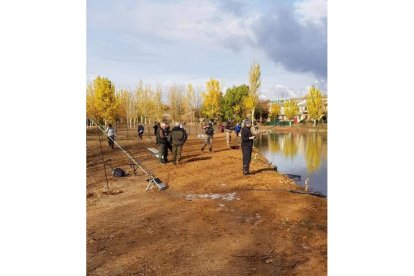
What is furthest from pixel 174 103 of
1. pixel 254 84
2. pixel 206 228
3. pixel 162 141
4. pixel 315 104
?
pixel 206 228

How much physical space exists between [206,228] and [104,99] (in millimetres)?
13097

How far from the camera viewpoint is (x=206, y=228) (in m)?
3.57

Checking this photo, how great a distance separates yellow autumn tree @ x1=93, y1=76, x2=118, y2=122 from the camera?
48.9 ft

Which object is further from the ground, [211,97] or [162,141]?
[211,97]

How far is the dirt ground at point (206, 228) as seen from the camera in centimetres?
A: 275

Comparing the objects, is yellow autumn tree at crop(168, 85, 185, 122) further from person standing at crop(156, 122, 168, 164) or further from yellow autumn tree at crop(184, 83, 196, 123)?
person standing at crop(156, 122, 168, 164)

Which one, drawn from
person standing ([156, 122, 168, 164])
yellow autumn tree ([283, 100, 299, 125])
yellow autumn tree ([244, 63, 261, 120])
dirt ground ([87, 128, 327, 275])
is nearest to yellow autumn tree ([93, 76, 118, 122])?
person standing ([156, 122, 168, 164])

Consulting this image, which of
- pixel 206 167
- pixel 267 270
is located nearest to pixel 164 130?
pixel 206 167

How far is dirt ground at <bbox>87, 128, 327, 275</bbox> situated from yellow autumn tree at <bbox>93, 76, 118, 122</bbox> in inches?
361

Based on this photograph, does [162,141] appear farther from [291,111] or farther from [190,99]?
[291,111]
